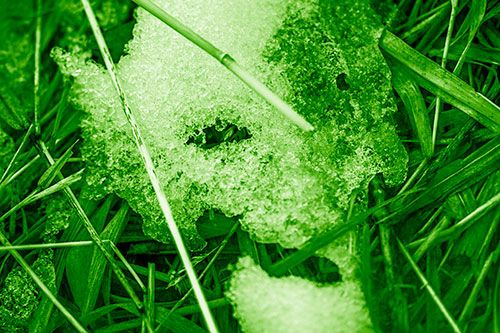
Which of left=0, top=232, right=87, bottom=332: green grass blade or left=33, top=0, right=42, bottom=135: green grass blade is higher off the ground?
left=33, top=0, right=42, bottom=135: green grass blade

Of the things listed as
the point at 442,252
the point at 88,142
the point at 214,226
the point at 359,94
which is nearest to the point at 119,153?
the point at 88,142

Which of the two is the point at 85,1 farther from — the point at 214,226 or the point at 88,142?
the point at 214,226

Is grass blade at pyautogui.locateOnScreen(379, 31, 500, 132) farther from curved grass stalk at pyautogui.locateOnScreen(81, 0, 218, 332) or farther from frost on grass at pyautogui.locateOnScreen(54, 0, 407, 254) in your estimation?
curved grass stalk at pyautogui.locateOnScreen(81, 0, 218, 332)

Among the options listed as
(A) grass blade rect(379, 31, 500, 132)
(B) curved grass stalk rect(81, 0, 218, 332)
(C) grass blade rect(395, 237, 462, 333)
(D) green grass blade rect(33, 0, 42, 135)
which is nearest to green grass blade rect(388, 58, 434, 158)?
A: (A) grass blade rect(379, 31, 500, 132)

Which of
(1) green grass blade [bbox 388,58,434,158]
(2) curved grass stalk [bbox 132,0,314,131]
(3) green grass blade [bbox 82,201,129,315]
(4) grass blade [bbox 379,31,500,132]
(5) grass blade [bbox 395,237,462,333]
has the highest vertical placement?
(4) grass blade [bbox 379,31,500,132]

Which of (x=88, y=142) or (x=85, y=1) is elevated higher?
(x=85, y=1)

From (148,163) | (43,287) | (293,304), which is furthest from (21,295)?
(293,304)

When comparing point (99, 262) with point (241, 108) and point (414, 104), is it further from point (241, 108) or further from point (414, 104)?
point (414, 104)
